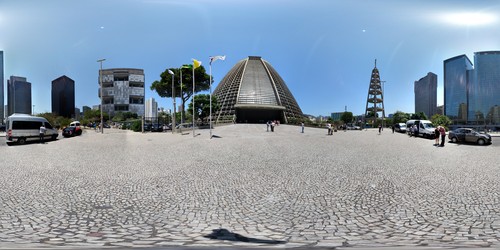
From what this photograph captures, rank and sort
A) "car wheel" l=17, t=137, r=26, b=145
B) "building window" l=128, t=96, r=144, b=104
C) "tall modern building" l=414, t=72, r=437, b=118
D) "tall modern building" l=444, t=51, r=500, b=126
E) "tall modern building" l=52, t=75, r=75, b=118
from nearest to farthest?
"car wheel" l=17, t=137, r=26, b=145
"tall modern building" l=52, t=75, r=75, b=118
"building window" l=128, t=96, r=144, b=104
"tall modern building" l=444, t=51, r=500, b=126
"tall modern building" l=414, t=72, r=437, b=118

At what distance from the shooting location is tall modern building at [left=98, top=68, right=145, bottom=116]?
81.9 m

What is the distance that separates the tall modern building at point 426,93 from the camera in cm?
9300

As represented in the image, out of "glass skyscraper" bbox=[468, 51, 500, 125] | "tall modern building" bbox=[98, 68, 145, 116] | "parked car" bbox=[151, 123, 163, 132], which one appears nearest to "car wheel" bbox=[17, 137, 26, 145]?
"parked car" bbox=[151, 123, 163, 132]

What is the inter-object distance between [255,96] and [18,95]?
62.8 m

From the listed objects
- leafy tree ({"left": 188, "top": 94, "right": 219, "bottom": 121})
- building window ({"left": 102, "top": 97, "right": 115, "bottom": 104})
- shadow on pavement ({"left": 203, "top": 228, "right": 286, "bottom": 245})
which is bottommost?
shadow on pavement ({"left": 203, "top": 228, "right": 286, "bottom": 245})

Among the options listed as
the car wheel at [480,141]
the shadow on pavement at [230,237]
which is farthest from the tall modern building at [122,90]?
the shadow on pavement at [230,237]

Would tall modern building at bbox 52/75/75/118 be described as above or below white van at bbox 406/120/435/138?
above

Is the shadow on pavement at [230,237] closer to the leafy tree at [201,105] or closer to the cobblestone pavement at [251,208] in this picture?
the cobblestone pavement at [251,208]

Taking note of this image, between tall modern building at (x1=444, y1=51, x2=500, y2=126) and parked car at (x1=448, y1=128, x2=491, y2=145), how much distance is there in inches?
3097

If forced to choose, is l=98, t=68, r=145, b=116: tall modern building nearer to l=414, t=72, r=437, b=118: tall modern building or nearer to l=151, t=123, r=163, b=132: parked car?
l=151, t=123, r=163, b=132: parked car

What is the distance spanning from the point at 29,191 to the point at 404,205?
342 inches

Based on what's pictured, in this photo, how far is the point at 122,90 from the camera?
82.9 metres


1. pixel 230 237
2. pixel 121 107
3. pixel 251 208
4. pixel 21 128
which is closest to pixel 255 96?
pixel 121 107

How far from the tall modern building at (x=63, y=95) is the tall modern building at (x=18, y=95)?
9515 millimetres
